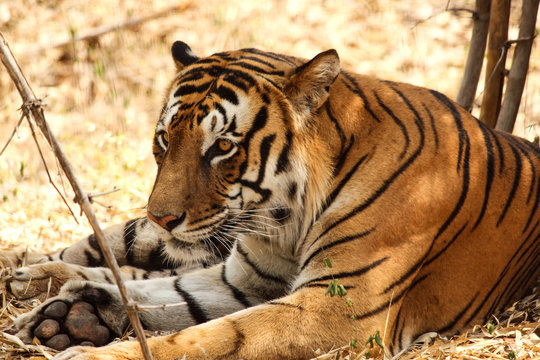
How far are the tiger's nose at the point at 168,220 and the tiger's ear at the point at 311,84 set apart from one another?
1.84 ft

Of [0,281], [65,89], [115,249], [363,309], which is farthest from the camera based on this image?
[65,89]

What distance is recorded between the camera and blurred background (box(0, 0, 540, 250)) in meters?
6.25

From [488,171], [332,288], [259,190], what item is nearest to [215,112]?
[259,190]

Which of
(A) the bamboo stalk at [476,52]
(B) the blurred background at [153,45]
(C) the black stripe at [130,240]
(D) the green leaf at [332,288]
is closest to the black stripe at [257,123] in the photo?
(D) the green leaf at [332,288]

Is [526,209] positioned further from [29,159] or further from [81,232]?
[29,159]

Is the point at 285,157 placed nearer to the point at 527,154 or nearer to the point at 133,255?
the point at 527,154

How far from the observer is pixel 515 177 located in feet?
8.43

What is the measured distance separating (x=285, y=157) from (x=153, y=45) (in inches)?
199

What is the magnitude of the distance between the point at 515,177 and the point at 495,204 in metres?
0.17

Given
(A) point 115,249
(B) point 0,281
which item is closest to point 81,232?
(A) point 115,249

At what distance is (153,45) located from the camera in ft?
23.1

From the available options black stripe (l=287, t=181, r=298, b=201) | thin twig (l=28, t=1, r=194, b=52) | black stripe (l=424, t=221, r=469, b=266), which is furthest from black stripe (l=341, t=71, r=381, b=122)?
thin twig (l=28, t=1, r=194, b=52)

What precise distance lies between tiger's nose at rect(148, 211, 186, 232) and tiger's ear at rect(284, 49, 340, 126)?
560mm

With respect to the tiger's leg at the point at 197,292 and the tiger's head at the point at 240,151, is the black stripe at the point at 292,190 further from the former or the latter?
the tiger's leg at the point at 197,292
